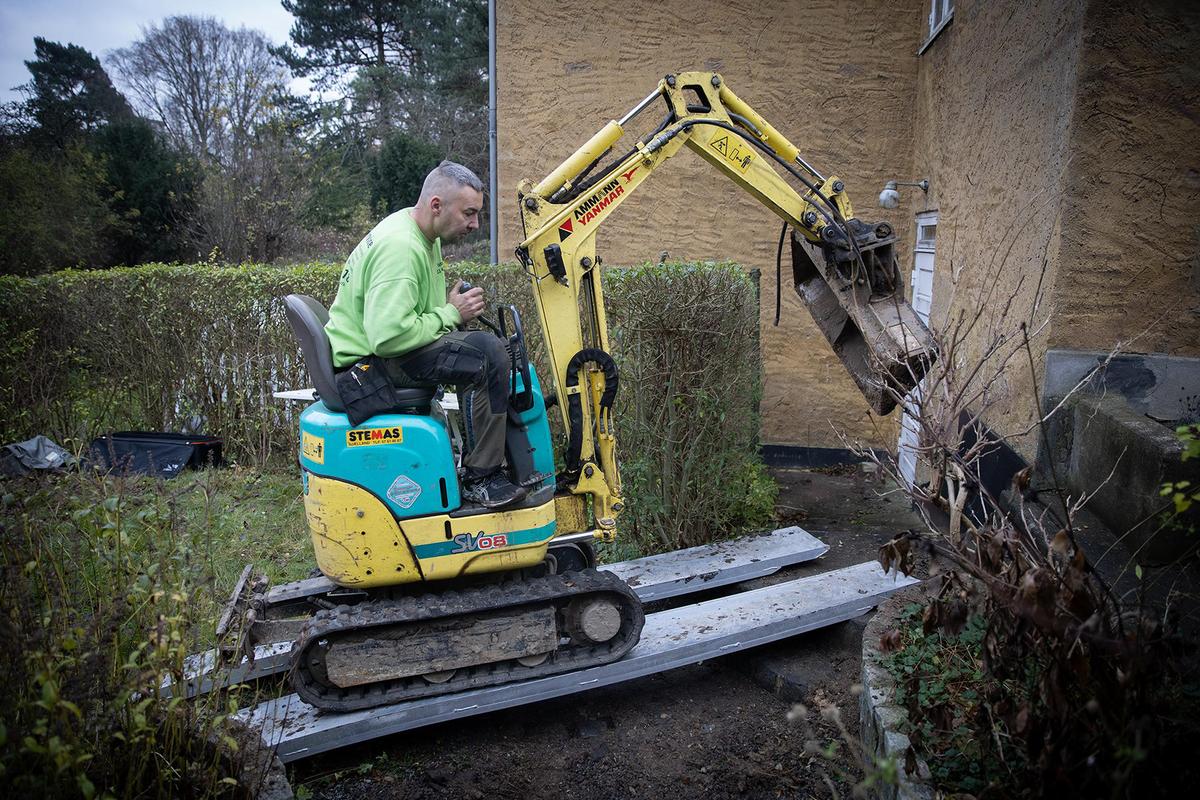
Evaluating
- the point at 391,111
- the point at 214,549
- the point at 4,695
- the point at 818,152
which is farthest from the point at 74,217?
the point at 4,695

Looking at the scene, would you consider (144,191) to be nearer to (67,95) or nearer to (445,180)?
(67,95)

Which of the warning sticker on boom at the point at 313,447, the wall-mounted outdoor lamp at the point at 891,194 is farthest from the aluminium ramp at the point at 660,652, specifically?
the wall-mounted outdoor lamp at the point at 891,194

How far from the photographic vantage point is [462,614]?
13.0ft

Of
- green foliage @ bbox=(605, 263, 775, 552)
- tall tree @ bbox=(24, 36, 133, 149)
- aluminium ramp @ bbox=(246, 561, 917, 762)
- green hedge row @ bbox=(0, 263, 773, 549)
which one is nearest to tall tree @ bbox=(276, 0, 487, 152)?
tall tree @ bbox=(24, 36, 133, 149)

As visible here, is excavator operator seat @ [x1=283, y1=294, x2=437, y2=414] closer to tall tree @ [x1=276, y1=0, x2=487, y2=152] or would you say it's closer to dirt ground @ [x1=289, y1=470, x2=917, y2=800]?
dirt ground @ [x1=289, y1=470, x2=917, y2=800]

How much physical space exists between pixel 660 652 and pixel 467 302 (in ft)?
6.75

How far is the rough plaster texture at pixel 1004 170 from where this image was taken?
4.83m

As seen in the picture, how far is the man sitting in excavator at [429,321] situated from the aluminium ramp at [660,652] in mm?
969

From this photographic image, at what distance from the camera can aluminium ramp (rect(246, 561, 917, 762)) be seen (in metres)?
3.73

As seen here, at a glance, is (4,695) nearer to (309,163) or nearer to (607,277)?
(607,277)

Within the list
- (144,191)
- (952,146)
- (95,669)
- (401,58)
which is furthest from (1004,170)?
(401,58)

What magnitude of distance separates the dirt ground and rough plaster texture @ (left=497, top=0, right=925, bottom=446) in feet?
16.7

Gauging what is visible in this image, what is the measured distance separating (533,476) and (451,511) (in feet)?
1.51

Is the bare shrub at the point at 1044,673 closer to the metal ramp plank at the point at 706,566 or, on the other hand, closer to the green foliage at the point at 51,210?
the metal ramp plank at the point at 706,566
